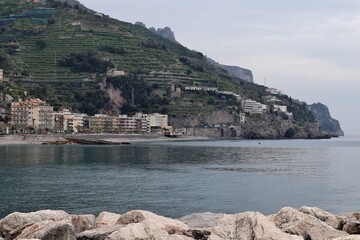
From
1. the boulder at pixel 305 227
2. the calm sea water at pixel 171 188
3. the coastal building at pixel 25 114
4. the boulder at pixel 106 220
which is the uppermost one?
the coastal building at pixel 25 114

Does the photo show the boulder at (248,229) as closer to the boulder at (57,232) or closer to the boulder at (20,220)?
the boulder at (57,232)

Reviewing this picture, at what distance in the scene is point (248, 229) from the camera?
1577 cm

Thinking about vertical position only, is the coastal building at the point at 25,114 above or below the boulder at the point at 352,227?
above

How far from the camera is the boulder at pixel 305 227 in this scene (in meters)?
17.8

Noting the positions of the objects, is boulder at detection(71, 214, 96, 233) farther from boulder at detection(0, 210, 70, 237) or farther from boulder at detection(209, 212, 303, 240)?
boulder at detection(209, 212, 303, 240)

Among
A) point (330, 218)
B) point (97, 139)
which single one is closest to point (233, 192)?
point (330, 218)

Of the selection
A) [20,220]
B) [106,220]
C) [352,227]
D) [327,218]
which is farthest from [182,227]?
[327,218]

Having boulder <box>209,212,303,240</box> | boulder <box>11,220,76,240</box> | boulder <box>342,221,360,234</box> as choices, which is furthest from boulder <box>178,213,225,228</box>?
boulder <box>11,220,76,240</box>

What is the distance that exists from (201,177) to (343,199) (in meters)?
21.9

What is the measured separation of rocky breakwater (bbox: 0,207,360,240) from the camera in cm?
1581

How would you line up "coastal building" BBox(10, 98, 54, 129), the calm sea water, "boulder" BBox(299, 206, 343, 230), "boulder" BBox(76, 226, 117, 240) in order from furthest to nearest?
"coastal building" BBox(10, 98, 54, 129) < the calm sea water < "boulder" BBox(299, 206, 343, 230) < "boulder" BBox(76, 226, 117, 240)

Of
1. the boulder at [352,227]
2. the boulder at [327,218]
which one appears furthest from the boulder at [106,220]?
the boulder at [352,227]

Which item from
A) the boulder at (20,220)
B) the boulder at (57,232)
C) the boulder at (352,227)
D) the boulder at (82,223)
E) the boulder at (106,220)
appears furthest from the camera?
the boulder at (106,220)

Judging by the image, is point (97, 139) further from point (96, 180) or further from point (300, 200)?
point (300, 200)
